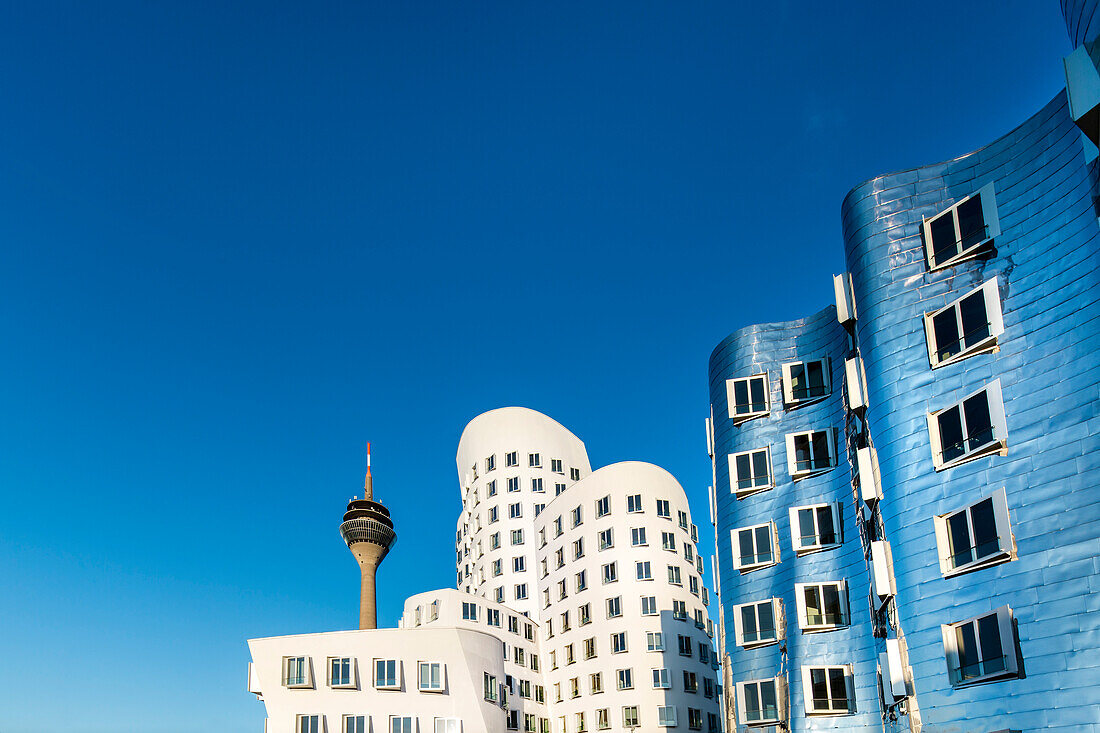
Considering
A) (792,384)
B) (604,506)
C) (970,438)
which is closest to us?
(970,438)

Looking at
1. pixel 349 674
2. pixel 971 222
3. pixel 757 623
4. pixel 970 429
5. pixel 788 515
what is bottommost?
pixel 349 674

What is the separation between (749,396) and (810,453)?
4.31m

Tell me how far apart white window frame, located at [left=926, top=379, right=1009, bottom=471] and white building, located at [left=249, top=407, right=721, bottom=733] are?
46.1 metres

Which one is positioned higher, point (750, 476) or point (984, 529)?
point (750, 476)

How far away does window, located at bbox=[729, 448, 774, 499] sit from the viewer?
139ft

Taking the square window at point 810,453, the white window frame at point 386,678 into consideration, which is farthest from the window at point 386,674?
the square window at point 810,453

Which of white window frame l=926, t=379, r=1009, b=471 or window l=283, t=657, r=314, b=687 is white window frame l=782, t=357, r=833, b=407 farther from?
window l=283, t=657, r=314, b=687

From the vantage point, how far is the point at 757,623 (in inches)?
1588

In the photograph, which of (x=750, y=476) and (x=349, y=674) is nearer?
(x=750, y=476)

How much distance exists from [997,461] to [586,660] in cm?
5613

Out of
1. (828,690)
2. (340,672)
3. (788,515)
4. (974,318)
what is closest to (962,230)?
(974,318)

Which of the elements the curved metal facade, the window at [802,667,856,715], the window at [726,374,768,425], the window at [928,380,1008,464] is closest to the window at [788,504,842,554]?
the curved metal facade

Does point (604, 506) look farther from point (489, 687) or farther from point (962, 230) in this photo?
point (962, 230)

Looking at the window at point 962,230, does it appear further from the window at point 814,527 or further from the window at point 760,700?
the window at point 760,700
